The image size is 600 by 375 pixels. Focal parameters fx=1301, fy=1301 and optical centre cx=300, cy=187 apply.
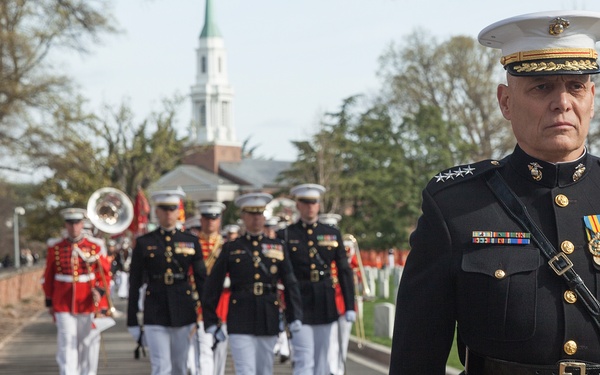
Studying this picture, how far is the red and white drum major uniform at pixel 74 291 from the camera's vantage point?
14.5m

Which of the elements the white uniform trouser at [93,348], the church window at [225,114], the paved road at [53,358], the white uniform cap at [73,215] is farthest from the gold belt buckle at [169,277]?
the church window at [225,114]

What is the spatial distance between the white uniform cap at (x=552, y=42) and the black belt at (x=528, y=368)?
0.79 meters

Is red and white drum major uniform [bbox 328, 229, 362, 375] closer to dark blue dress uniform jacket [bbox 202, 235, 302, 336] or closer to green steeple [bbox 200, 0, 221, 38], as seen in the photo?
dark blue dress uniform jacket [bbox 202, 235, 302, 336]

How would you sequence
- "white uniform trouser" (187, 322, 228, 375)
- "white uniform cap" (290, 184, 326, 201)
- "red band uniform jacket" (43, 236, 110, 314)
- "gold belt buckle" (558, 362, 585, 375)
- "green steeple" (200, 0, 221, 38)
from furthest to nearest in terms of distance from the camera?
"green steeple" (200, 0, 221, 38) < "red band uniform jacket" (43, 236, 110, 314) < "white uniform trouser" (187, 322, 228, 375) < "white uniform cap" (290, 184, 326, 201) < "gold belt buckle" (558, 362, 585, 375)

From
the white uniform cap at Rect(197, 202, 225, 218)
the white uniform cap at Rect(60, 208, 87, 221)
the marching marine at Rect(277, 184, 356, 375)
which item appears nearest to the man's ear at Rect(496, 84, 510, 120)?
the marching marine at Rect(277, 184, 356, 375)

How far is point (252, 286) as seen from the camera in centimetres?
1219

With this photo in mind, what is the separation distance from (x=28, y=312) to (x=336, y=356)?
65.4ft

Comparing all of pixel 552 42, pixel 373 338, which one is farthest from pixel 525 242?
pixel 373 338

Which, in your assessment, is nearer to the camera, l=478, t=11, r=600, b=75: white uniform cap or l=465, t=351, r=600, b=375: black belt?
l=465, t=351, r=600, b=375: black belt

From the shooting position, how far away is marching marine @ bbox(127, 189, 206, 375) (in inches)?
503

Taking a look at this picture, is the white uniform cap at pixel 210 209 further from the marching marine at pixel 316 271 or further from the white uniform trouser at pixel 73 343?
the marching marine at pixel 316 271

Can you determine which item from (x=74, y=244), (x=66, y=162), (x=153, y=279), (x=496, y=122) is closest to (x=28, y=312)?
(x=66, y=162)

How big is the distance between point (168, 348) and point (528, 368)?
9.52m

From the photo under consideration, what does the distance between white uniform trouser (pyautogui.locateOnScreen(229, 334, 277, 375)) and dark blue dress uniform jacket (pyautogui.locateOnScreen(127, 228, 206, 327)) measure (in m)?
1.11
